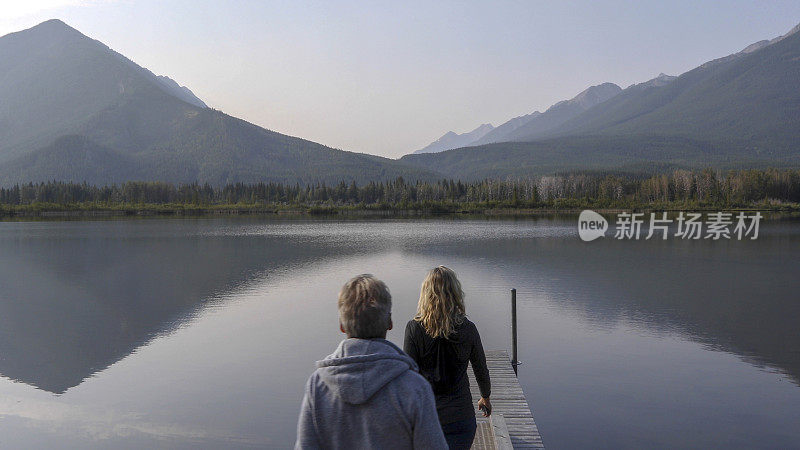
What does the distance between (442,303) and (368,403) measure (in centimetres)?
196

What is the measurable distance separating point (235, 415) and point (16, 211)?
598 ft

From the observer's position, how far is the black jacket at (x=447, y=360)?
226 inches

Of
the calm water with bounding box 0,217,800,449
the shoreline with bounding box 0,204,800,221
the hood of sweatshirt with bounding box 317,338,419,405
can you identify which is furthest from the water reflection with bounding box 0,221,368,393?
the shoreline with bounding box 0,204,800,221

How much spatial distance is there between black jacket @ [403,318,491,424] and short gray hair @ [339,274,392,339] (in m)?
2.03

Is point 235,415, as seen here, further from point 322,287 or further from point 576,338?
point 322,287

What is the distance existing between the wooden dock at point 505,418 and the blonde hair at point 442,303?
3.62 m

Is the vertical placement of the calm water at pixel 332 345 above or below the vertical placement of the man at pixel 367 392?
below

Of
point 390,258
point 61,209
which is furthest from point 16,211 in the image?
point 390,258

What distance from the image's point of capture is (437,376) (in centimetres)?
577

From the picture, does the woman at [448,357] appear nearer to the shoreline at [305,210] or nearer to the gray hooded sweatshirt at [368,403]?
the gray hooded sweatshirt at [368,403]

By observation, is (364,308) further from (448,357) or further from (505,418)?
(505,418)

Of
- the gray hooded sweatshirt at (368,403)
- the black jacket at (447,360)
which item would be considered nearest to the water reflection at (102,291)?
the black jacket at (447,360)

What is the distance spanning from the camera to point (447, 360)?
19.1ft

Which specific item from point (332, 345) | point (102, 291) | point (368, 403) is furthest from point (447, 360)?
point (102, 291)
